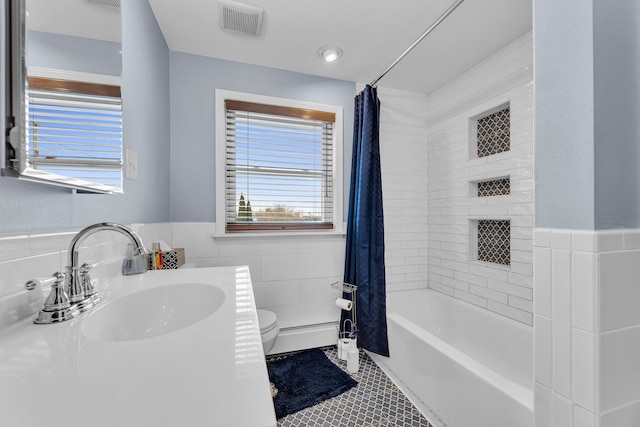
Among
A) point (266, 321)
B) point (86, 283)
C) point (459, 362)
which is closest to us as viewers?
point (86, 283)

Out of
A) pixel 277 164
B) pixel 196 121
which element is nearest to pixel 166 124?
pixel 196 121

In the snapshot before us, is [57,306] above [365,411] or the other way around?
above

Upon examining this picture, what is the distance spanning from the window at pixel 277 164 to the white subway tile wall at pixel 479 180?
3.27 ft

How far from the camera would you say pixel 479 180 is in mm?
2150

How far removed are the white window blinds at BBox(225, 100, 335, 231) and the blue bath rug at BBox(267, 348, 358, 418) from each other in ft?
3.37

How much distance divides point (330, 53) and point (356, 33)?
25 cm

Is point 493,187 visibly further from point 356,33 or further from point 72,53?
point 72,53

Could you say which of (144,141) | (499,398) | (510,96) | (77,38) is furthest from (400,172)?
(77,38)

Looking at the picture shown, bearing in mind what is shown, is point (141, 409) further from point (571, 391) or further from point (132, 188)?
point (132, 188)

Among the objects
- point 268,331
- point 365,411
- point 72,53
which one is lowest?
point 365,411

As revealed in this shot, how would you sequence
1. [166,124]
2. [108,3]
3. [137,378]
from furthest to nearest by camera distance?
[166,124] → [108,3] → [137,378]

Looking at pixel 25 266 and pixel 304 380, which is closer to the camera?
pixel 25 266

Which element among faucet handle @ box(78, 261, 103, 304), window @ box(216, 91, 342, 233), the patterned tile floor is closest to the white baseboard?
the patterned tile floor

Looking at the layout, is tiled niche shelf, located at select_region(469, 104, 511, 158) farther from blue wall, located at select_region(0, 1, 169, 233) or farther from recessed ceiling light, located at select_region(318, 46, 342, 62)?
blue wall, located at select_region(0, 1, 169, 233)
